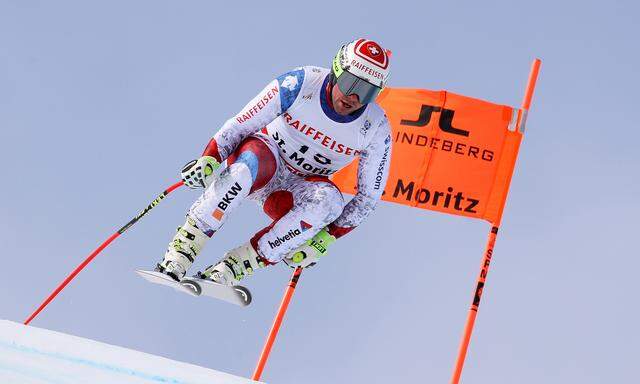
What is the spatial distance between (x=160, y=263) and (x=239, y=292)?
50cm

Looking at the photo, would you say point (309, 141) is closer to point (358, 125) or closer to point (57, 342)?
point (358, 125)

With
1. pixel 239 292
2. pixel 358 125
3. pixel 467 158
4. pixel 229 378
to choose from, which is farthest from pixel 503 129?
pixel 229 378

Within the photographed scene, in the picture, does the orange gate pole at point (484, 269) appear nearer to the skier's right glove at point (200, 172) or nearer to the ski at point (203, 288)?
the ski at point (203, 288)

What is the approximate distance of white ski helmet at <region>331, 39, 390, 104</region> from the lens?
5.21 meters

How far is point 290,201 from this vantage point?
557 centimetres

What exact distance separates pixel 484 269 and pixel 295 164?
2.00 m

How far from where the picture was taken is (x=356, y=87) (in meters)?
5.23

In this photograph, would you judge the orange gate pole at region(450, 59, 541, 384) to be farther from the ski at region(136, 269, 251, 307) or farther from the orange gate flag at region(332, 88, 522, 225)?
the ski at region(136, 269, 251, 307)

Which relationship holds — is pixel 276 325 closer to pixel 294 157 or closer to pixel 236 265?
pixel 236 265

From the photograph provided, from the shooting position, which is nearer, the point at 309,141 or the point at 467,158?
the point at 309,141

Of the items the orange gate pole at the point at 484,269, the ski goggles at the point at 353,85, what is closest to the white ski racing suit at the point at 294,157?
the ski goggles at the point at 353,85

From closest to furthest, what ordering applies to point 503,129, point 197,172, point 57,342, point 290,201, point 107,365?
point 107,365 → point 57,342 → point 197,172 → point 290,201 → point 503,129

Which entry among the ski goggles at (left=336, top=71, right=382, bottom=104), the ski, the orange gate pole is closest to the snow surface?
the ski

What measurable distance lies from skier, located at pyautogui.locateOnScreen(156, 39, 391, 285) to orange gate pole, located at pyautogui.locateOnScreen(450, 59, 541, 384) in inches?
56.4
